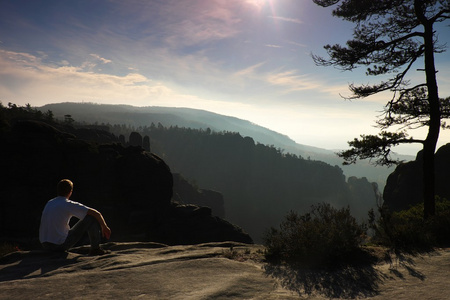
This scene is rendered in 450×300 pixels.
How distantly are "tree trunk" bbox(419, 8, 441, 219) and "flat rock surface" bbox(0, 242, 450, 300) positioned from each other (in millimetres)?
4908

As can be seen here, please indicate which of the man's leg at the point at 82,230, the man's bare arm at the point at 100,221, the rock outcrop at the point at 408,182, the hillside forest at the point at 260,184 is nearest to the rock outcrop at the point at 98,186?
the rock outcrop at the point at 408,182

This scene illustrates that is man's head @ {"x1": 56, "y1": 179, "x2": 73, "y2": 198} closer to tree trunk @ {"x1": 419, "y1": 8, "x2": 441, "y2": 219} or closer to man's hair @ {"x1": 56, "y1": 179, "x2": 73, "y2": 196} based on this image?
man's hair @ {"x1": 56, "y1": 179, "x2": 73, "y2": 196}

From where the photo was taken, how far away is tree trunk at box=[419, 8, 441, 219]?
9.68m

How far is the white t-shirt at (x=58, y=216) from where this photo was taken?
5617mm

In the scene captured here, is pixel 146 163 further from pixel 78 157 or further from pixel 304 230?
pixel 304 230

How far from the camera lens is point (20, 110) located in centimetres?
7769

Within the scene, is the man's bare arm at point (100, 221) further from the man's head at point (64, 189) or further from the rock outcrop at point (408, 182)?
the rock outcrop at point (408, 182)

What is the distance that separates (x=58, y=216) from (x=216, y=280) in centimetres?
381

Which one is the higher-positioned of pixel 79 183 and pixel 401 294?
pixel 401 294

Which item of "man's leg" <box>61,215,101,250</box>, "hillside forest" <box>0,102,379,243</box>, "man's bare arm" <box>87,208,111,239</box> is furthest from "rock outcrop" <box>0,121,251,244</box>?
"hillside forest" <box>0,102,379,243</box>

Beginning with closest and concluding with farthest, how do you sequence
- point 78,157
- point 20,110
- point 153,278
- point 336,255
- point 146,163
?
point 153,278, point 336,255, point 78,157, point 146,163, point 20,110

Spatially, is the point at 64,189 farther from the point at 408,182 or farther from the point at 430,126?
the point at 408,182

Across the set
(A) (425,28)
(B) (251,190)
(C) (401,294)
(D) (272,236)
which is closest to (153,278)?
(D) (272,236)

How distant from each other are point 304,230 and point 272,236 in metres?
→ 0.74
